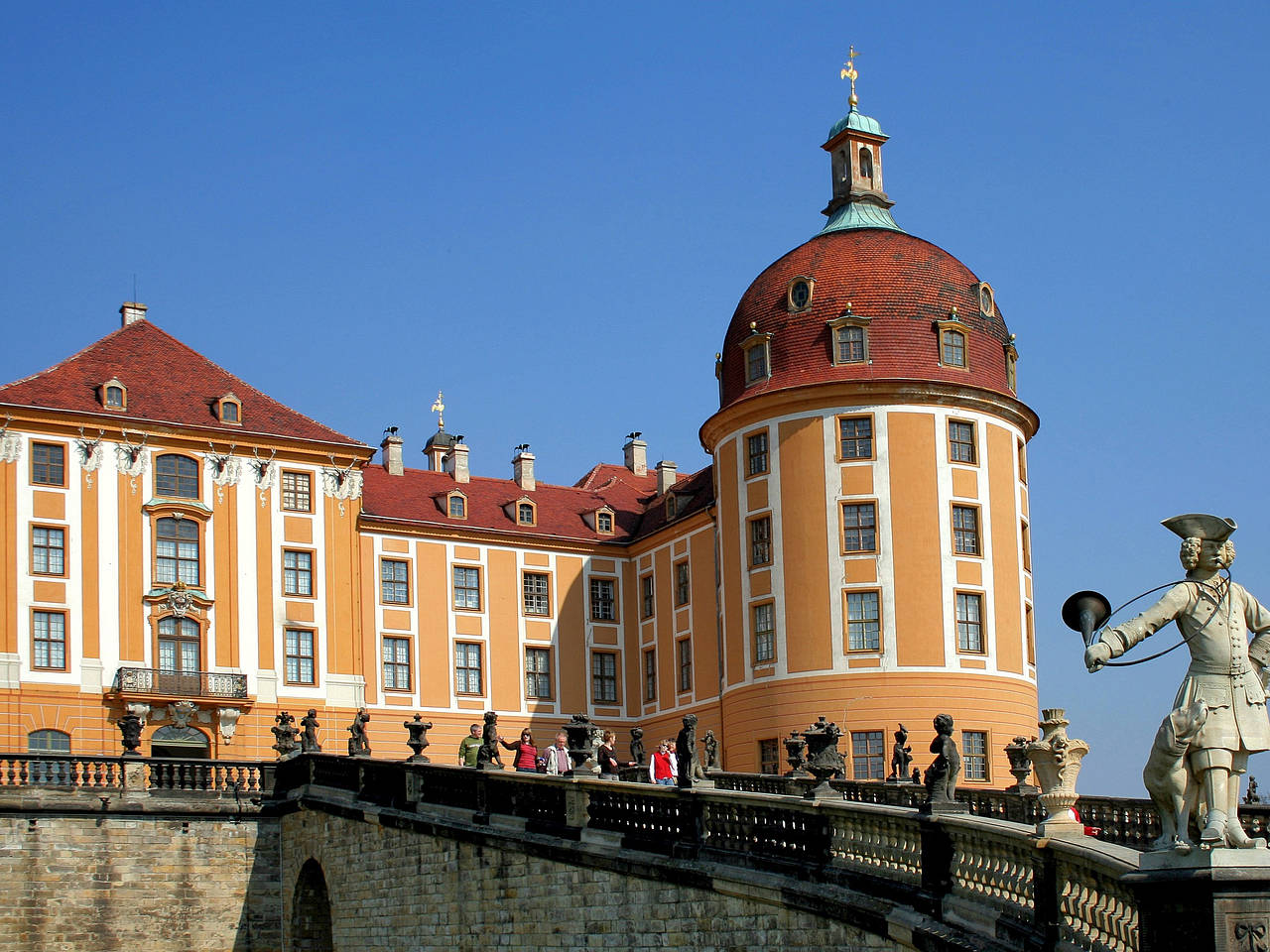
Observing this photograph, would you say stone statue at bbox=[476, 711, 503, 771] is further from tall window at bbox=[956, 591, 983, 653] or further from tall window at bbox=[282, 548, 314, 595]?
tall window at bbox=[282, 548, 314, 595]

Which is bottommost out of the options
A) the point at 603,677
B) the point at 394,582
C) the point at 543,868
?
the point at 543,868

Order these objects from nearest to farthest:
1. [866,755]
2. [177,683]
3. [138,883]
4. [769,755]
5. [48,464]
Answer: [138,883]
[866,755]
[769,755]
[177,683]
[48,464]

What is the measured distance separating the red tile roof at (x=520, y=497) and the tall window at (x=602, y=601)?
138cm

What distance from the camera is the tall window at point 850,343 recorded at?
4878 cm

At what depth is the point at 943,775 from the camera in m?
18.9

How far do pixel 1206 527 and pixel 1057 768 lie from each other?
296 centimetres

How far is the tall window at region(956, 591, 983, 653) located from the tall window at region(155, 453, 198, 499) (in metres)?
20.8

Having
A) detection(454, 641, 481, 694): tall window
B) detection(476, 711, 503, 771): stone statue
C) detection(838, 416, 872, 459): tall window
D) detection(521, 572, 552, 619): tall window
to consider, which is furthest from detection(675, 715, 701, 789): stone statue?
detection(521, 572, 552, 619): tall window

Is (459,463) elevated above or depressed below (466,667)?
above

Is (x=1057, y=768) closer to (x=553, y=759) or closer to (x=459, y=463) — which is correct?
(x=553, y=759)

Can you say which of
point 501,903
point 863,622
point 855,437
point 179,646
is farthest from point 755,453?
point 501,903

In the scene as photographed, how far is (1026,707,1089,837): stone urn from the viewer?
14758 mm

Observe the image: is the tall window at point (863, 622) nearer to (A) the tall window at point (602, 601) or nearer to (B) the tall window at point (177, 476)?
(A) the tall window at point (602, 601)

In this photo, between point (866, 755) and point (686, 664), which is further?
point (686, 664)
